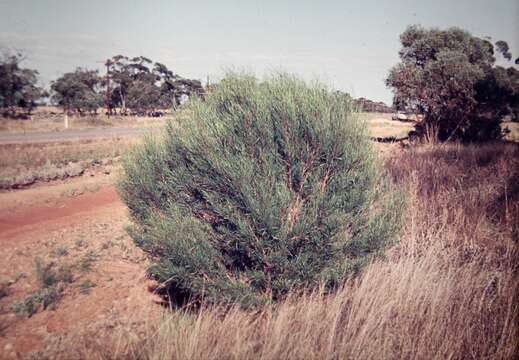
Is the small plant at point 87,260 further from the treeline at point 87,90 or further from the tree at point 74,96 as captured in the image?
the tree at point 74,96

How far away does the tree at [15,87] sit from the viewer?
117 ft

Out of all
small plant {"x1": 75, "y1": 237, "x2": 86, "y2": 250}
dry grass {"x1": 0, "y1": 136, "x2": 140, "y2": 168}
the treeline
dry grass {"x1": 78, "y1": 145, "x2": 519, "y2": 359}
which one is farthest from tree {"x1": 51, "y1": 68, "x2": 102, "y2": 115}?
dry grass {"x1": 78, "y1": 145, "x2": 519, "y2": 359}

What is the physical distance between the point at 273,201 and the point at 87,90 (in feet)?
166

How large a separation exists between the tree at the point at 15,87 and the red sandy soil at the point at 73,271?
34483mm

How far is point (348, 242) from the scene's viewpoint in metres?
3.65

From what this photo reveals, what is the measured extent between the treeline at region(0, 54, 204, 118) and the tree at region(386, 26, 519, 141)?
72.0ft

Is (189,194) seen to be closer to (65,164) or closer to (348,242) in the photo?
(348,242)

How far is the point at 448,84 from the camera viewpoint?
18.6 meters

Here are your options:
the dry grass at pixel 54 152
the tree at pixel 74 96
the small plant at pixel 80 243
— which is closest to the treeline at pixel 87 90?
the tree at pixel 74 96

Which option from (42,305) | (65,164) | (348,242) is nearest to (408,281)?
(348,242)

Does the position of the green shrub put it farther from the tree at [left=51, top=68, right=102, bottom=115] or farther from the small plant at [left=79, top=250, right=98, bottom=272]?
the tree at [left=51, top=68, right=102, bottom=115]

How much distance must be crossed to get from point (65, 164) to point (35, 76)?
124 ft

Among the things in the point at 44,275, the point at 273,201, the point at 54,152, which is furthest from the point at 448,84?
the point at 54,152

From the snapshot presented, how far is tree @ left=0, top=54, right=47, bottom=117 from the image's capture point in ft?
117
